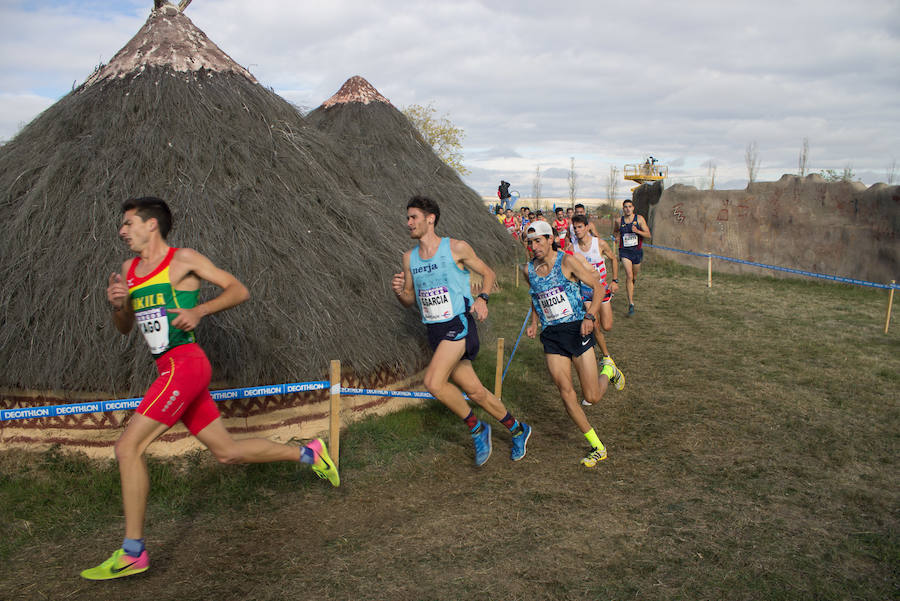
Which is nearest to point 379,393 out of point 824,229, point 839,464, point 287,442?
point 287,442

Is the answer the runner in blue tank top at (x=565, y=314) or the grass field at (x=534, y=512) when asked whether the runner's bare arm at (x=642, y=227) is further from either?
the runner in blue tank top at (x=565, y=314)

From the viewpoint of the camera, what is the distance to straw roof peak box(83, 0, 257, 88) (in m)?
6.49

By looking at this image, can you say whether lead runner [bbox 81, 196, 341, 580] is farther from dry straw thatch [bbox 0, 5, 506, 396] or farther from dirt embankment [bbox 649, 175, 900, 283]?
dirt embankment [bbox 649, 175, 900, 283]

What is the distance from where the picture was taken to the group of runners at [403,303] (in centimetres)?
330

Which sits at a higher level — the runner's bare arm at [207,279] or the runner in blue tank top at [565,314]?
the runner's bare arm at [207,279]

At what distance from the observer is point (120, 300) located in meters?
3.40

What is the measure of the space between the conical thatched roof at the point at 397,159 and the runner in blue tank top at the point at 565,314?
605 cm

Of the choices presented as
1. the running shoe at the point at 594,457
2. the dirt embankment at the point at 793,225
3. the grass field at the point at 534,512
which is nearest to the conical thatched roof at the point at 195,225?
the grass field at the point at 534,512

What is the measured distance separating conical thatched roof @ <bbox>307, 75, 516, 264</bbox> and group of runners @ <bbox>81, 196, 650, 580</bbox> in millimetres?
4691

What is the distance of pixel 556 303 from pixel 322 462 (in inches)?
86.8

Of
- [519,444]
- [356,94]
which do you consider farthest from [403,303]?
[356,94]

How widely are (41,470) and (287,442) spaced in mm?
1817

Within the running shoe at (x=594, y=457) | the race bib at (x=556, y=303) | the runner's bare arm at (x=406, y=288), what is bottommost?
the running shoe at (x=594, y=457)

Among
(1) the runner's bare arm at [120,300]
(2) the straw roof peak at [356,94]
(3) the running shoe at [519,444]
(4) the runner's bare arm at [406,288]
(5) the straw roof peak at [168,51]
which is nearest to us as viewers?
(1) the runner's bare arm at [120,300]
